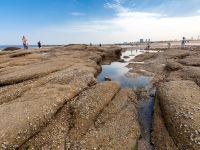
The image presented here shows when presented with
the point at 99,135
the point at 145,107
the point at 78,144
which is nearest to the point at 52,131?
the point at 78,144

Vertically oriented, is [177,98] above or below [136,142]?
above

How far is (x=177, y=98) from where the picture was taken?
15578 mm

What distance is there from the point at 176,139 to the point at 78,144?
6.00 metres

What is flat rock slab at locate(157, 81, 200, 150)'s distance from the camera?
11.5m

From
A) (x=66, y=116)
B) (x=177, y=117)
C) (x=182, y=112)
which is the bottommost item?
(x=66, y=116)

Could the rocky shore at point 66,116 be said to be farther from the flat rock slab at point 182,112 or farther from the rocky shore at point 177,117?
the flat rock slab at point 182,112

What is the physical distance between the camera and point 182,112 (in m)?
13.6

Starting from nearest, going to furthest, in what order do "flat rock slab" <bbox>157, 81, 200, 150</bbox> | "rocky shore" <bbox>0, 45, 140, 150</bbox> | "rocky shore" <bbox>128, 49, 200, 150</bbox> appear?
"flat rock slab" <bbox>157, 81, 200, 150</bbox>
"rocky shore" <bbox>128, 49, 200, 150</bbox>
"rocky shore" <bbox>0, 45, 140, 150</bbox>

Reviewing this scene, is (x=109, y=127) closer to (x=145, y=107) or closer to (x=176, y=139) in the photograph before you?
(x=176, y=139)

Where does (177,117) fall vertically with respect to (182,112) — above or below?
below

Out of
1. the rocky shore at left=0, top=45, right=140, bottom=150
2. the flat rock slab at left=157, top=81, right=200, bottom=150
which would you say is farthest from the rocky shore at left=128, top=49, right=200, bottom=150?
the rocky shore at left=0, top=45, right=140, bottom=150

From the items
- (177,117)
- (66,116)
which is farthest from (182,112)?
(66,116)

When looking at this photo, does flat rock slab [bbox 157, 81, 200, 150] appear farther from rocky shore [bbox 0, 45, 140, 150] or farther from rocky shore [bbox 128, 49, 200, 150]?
rocky shore [bbox 0, 45, 140, 150]

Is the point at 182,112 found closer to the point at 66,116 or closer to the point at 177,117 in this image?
the point at 177,117
